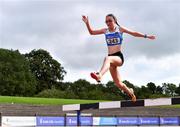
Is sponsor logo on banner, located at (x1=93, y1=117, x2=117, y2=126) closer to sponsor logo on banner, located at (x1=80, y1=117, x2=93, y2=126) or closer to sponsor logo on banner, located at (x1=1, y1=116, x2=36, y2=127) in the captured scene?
sponsor logo on banner, located at (x1=80, y1=117, x2=93, y2=126)

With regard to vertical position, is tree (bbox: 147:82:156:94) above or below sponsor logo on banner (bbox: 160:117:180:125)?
above

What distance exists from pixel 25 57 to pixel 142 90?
25.9 metres

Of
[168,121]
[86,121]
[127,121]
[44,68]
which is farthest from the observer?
[44,68]

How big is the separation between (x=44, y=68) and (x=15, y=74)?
9071 mm

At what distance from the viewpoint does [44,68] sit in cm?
8169

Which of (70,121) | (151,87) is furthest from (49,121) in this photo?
(151,87)

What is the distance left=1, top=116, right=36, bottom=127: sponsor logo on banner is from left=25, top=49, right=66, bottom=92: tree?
192ft

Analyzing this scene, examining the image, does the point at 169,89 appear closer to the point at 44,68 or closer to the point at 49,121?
the point at 44,68

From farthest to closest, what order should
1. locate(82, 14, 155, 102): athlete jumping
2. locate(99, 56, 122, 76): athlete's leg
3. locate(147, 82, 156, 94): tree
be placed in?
locate(147, 82, 156, 94): tree, locate(82, 14, 155, 102): athlete jumping, locate(99, 56, 122, 76): athlete's leg

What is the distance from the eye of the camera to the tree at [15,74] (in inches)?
2842

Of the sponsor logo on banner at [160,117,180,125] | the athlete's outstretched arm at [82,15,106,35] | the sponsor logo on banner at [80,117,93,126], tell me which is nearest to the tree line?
the sponsor logo on banner at [160,117,180,125]

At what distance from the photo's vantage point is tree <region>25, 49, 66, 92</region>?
81125 mm

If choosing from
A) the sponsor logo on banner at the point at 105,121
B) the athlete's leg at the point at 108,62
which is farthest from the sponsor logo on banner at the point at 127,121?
the athlete's leg at the point at 108,62

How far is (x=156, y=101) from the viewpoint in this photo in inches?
415
